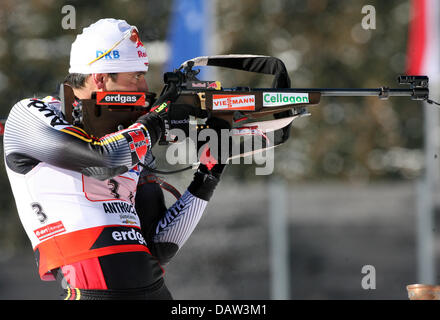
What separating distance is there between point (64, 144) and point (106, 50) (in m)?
0.54

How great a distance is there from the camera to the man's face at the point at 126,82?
349 centimetres

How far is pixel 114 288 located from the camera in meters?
3.25

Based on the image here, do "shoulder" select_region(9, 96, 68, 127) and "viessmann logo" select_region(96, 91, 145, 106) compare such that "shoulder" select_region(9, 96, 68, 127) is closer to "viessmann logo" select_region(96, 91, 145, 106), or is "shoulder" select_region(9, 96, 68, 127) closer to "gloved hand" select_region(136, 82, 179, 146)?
"viessmann logo" select_region(96, 91, 145, 106)

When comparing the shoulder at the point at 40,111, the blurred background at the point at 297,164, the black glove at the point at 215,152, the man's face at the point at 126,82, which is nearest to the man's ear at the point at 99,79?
the man's face at the point at 126,82

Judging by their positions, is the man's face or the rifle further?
the rifle

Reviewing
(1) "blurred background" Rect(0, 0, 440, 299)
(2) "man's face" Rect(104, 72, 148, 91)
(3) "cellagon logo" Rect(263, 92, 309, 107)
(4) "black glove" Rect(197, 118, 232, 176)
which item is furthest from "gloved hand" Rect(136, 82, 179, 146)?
(1) "blurred background" Rect(0, 0, 440, 299)

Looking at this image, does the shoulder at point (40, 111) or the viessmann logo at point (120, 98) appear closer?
the shoulder at point (40, 111)

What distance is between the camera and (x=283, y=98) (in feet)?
12.3

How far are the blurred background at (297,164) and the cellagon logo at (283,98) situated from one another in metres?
0.81

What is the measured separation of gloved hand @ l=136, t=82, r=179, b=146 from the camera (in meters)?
3.32

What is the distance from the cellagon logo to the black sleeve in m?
0.73

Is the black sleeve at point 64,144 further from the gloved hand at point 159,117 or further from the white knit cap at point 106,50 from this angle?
the white knit cap at point 106,50
